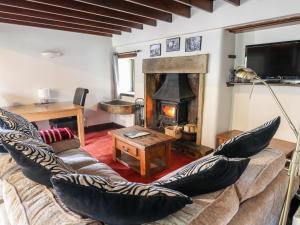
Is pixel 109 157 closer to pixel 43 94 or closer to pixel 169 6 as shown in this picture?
pixel 43 94

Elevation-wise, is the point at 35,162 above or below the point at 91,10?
below

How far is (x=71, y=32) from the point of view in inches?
164

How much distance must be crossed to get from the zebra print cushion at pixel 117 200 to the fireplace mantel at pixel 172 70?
2.53m

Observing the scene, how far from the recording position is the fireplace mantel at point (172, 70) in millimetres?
3061

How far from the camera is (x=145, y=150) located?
2.38m

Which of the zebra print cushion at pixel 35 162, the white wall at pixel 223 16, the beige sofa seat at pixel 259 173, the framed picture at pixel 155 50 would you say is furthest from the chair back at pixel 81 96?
the beige sofa seat at pixel 259 173

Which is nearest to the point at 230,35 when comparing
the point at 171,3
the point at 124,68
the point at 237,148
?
the point at 171,3

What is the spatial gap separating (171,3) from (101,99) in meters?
2.80

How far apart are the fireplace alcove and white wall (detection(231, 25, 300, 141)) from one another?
0.54m

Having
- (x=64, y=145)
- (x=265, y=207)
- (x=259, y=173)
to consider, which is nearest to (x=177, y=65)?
(x=64, y=145)

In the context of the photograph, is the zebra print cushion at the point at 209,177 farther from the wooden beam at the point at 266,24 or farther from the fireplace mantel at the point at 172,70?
the fireplace mantel at the point at 172,70

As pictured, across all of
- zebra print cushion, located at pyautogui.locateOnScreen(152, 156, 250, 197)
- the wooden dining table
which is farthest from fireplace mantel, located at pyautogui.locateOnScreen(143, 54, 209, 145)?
zebra print cushion, located at pyautogui.locateOnScreen(152, 156, 250, 197)

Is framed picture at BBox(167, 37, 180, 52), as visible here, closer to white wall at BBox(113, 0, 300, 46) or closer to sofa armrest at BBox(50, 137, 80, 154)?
white wall at BBox(113, 0, 300, 46)

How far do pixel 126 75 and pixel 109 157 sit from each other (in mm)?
2318
